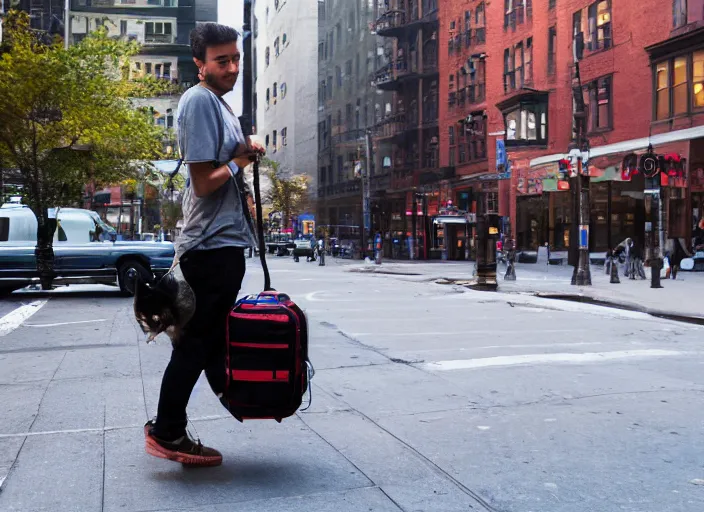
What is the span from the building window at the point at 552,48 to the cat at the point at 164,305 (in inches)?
1303

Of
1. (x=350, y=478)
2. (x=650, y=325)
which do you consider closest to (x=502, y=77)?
(x=650, y=325)

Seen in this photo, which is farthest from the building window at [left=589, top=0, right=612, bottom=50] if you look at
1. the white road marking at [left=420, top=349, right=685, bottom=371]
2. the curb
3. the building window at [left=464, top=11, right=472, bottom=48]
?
the white road marking at [left=420, top=349, right=685, bottom=371]

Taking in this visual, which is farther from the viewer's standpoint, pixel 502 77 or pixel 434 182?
pixel 434 182

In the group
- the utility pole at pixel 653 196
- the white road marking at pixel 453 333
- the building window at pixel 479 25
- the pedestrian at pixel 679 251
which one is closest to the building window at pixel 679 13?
the utility pole at pixel 653 196

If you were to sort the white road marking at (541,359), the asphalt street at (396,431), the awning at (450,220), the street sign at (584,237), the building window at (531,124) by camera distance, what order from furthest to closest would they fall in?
1. the awning at (450,220)
2. the building window at (531,124)
3. the street sign at (584,237)
4. the white road marking at (541,359)
5. the asphalt street at (396,431)

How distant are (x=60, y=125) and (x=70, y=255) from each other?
9148 millimetres

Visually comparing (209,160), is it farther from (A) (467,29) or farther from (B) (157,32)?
(B) (157,32)

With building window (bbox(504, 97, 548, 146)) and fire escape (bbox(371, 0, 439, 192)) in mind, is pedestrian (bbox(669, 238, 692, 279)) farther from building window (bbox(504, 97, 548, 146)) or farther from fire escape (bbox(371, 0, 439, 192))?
fire escape (bbox(371, 0, 439, 192))

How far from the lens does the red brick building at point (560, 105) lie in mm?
27078

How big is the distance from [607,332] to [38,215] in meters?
12.3

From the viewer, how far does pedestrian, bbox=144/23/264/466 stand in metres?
3.85

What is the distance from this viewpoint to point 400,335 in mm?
9797

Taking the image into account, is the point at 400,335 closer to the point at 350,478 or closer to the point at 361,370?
the point at 361,370

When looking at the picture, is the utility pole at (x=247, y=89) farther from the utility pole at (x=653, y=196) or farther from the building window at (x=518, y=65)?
the building window at (x=518, y=65)
